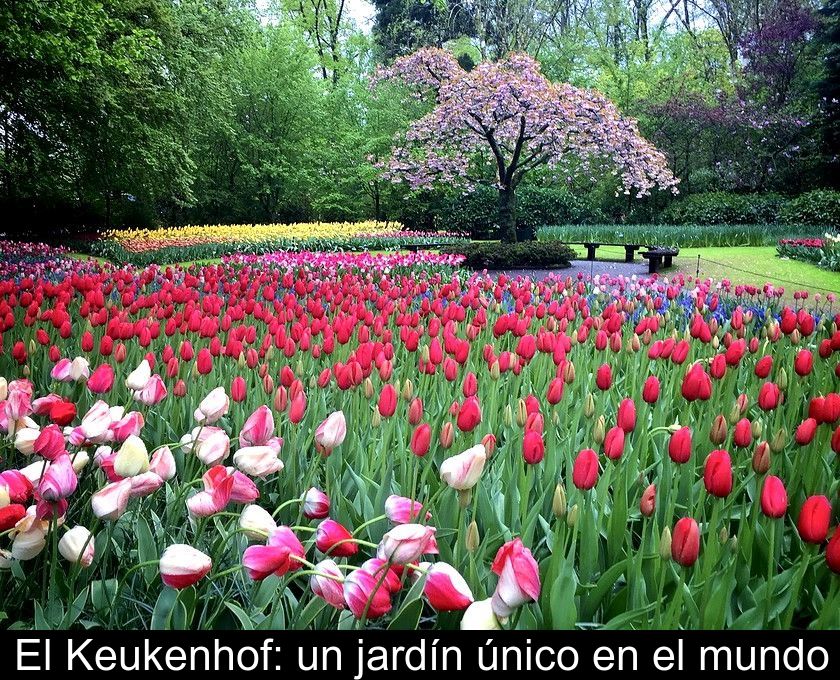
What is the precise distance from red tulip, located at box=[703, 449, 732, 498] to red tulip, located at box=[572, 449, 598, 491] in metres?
0.22

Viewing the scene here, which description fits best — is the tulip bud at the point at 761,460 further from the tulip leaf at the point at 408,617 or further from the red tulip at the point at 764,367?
the red tulip at the point at 764,367

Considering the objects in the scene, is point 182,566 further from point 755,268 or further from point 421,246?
point 421,246

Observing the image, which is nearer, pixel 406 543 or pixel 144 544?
pixel 406 543

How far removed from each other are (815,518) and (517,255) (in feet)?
38.3

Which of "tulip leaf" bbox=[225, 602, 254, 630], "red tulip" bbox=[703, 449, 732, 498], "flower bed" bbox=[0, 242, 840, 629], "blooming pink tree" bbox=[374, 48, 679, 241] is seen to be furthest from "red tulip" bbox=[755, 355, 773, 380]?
"blooming pink tree" bbox=[374, 48, 679, 241]

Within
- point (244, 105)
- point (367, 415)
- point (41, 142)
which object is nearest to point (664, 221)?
point (244, 105)

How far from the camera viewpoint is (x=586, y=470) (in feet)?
4.73

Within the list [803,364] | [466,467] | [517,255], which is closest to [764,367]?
[803,364]

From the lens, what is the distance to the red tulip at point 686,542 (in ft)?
3.76

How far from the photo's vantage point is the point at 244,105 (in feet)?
82.9

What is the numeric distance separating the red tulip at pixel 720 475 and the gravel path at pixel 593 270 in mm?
10210

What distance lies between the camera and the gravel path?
1206 cm

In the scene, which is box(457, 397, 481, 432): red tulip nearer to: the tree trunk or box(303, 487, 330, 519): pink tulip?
box(303, 487, 330, 519): pink tulip

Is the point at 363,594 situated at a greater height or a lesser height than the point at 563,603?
greater
